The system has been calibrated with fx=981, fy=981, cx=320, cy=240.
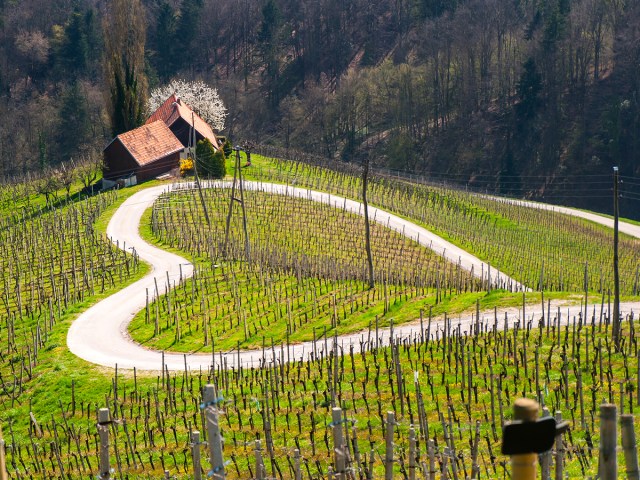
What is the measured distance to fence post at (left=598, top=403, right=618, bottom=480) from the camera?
7.76 meters

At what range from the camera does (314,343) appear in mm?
32812

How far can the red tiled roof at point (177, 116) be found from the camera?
80.8 meters

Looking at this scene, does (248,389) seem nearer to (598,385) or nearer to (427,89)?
(598,385)

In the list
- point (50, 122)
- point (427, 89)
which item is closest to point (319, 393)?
point (427, 89)

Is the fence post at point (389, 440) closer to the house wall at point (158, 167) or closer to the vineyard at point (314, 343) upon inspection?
the vineyard at point (314, 343)

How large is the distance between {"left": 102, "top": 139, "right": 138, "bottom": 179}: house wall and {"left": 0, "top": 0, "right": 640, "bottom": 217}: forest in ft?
25.3

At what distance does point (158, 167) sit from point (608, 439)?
6876cm

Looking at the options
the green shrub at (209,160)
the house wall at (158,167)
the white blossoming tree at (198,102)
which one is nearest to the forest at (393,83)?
the house wall at (158,167)

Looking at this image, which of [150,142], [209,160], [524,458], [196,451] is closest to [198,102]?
[150,142]

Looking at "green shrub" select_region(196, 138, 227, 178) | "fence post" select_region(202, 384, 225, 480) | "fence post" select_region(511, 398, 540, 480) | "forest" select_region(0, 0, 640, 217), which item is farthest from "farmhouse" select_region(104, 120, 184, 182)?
"fence post" select_region(511, 398, 540, 480)

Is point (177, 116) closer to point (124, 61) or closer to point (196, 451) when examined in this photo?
point (124, 61)

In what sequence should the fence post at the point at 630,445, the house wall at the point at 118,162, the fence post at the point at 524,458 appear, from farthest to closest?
the house wall at the point at 118,162 → the fence post at the point at 630,445 → the fence post at the point at 524,458

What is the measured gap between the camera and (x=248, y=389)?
2959cm

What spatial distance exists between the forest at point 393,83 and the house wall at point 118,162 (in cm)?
772
